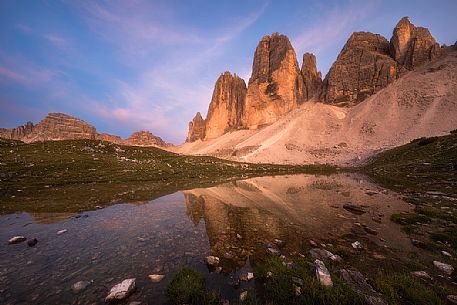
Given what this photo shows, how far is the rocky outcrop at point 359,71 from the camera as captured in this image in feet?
440

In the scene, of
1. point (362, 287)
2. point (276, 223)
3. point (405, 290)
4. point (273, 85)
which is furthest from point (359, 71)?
point (362, 287)

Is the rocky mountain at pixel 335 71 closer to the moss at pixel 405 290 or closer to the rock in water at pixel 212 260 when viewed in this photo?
the moss at pixel 405 290

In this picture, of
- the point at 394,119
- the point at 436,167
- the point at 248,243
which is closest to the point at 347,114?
the point at 394,119

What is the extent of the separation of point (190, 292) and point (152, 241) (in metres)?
4.19

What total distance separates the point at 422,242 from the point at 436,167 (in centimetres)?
3778

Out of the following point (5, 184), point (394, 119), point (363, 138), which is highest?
point (394, 119)

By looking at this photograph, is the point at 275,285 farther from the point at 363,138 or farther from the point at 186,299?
the point at 363,138

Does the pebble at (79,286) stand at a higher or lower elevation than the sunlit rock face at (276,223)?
Answer: higher

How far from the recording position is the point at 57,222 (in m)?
11.1

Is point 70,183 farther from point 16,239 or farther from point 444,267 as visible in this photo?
point 444,267

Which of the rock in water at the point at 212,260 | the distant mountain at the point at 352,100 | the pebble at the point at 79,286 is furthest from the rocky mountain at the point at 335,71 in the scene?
the pebble at the point at 79,286

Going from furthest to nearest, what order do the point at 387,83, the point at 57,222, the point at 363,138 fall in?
the point at 387,83 → the point at 363,138 → the point at 57,222

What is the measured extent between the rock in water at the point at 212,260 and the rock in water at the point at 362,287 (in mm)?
3698

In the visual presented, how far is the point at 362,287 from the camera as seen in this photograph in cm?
522
